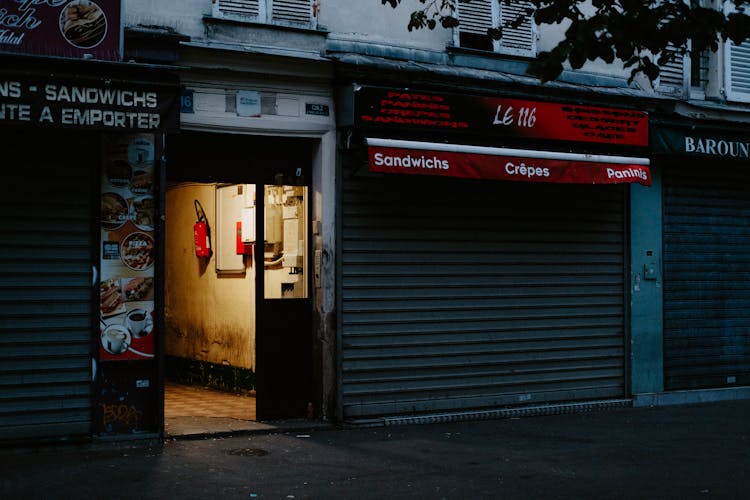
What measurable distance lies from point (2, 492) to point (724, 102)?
10.7m

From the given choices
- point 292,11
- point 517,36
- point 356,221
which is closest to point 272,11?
point 292,11

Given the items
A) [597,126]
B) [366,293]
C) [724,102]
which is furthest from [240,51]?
[724,102]

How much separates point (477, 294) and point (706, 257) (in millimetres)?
3814

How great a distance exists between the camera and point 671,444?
398 inches

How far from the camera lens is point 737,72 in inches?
559

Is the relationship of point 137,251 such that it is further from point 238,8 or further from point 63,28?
point 238,8

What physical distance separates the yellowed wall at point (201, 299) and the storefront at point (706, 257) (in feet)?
18.2

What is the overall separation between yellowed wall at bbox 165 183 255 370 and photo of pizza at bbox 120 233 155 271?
2883 millimetres

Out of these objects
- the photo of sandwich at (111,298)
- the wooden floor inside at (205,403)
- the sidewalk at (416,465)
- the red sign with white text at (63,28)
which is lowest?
the sidewalk at (416,465)

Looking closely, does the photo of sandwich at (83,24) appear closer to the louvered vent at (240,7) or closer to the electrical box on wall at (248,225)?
the louvered vent at (240,7)

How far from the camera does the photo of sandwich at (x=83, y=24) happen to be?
358 inches

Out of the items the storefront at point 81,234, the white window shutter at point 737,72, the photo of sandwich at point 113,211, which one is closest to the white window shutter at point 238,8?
the storefront at point 81,234

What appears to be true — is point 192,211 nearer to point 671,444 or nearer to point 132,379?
point 132,379

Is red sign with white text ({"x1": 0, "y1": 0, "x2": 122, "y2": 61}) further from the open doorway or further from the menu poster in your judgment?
the open doorway
